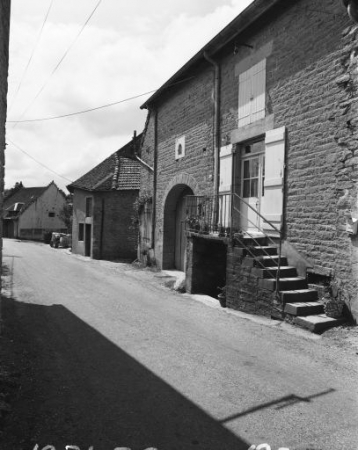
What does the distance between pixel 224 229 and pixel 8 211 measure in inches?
1877

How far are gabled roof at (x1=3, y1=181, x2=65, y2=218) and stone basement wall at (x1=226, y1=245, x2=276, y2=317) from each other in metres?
43.1

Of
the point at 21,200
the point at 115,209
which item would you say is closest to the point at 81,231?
the point at 115,209

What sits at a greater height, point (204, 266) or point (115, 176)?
point (115, 176)

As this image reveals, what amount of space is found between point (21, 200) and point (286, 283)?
5025 cm

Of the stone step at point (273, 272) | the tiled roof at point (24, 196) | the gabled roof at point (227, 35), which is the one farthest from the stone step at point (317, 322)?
the tiled roof at point (24, 196)

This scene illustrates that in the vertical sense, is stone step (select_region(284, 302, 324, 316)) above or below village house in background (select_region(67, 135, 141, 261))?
below

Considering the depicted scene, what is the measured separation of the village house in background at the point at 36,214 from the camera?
46188 millimetres

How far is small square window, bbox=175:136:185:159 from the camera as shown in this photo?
41.7 feet

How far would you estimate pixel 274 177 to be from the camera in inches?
323

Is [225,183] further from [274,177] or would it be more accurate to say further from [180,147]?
[180,147]

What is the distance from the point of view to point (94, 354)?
503 cm

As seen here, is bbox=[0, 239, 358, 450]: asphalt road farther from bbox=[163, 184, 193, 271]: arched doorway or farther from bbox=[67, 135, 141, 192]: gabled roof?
bbox=[67, 135, 141, 192]: gabled roof

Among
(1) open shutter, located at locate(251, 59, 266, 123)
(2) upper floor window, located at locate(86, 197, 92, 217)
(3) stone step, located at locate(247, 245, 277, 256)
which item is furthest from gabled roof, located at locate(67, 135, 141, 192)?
(3) stone step, located at locate(247, 245, 277, 256)

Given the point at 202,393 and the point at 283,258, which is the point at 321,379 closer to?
the point at 202,393
